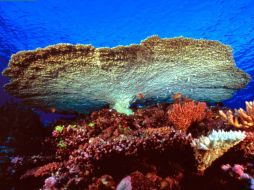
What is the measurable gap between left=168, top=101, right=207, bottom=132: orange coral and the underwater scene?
0.03 m

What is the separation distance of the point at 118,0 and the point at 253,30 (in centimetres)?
796

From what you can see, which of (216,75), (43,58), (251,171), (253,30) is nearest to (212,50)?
(216,75)

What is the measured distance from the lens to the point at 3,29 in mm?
12984

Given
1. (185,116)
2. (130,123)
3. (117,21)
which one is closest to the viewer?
(185,116)

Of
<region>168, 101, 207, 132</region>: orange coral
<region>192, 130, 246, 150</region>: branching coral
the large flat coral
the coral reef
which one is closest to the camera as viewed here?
the coral reef

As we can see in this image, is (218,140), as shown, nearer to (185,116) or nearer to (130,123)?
(185,116)

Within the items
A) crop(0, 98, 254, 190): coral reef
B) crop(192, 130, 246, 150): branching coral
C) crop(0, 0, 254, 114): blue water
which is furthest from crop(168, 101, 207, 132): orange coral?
crop(0, 0, 254, 114): blue water

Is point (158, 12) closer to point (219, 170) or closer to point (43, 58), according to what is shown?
point (43, 58)

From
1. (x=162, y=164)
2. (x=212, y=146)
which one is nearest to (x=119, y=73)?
(x=162, y=164)

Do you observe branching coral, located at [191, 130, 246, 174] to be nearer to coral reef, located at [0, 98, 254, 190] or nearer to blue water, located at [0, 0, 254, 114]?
coral reef, located at [0, 98, 254, 190]

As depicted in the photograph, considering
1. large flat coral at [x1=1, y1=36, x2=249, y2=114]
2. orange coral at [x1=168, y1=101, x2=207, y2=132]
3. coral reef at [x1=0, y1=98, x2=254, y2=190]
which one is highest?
large flat coral at [x1=1, y1=36, x2=249, y2=114]

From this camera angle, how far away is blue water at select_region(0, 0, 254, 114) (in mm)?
11367

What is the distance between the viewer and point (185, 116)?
656cm

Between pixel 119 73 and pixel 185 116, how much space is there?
7.62ft
